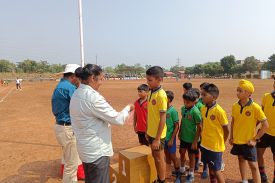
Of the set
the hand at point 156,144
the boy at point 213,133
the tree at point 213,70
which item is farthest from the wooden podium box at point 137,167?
the tree at point 213,70

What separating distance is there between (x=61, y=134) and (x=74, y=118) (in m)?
1.50

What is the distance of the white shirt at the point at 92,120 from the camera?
8.94 ft

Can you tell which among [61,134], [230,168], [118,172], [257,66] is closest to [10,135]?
[61,134]

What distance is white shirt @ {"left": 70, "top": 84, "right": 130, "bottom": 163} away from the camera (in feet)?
8.94

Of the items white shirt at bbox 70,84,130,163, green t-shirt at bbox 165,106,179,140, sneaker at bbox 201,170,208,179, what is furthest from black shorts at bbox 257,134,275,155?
white shirt at bbox 70,84,130,163

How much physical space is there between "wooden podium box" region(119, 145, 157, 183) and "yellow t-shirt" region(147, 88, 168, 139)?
422 millimetres

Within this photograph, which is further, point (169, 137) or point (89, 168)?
point (169, 137)

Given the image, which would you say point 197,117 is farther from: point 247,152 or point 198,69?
point 198,69

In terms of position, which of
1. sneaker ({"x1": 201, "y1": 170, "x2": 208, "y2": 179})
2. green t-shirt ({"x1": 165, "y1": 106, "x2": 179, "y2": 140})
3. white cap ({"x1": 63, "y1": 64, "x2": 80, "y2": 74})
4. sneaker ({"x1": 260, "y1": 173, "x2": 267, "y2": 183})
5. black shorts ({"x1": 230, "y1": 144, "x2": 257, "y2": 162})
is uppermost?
white cap ({"x1": 63, "y1": 64, "x2": 80, "y2": 74})

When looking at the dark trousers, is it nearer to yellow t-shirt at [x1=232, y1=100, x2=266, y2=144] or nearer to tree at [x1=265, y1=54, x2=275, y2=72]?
yellow t-shirt at [x1=232, y1=100, x2=266, y2=144]

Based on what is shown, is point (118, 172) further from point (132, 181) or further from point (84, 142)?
point (84, 142)

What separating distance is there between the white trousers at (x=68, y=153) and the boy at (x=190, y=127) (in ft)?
6.73

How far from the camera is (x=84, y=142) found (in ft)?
9.29

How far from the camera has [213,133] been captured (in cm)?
379
